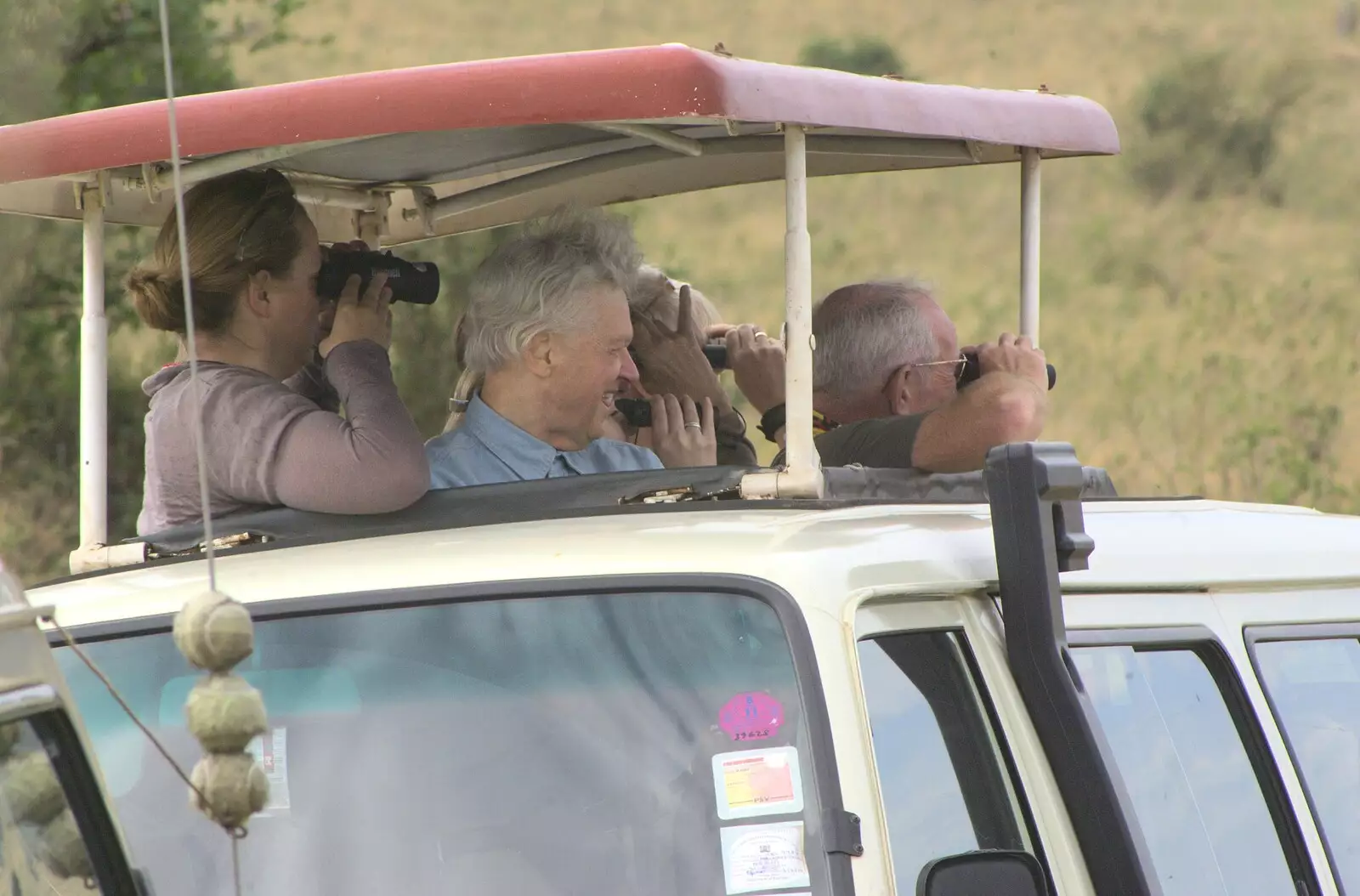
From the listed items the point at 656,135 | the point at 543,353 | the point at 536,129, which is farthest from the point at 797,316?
the point at 536,129

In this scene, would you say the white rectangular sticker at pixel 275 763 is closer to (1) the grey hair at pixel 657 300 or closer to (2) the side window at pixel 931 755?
(2) the side window at pixel 931 755

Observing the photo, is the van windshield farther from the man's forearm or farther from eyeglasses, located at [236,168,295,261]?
the man's forearm

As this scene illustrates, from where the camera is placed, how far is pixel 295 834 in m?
2.64

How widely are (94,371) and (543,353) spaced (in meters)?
0.90

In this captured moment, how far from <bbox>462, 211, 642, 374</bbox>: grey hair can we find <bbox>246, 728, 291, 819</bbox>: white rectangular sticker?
147cm

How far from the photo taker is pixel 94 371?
12.7 feet

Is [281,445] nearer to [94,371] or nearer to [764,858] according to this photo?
[94,371]

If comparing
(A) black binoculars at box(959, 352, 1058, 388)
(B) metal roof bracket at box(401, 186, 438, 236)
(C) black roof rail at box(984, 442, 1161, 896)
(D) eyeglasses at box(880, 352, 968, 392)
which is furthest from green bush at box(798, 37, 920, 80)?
(C) black roof rail at box(984, 442, 1161, 896)

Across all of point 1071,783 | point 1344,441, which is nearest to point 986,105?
point 1071,783

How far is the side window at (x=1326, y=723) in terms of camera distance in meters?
3.37

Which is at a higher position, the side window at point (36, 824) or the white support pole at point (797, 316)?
the white support pole at point (797, 316)

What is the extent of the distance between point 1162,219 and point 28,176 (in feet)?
108

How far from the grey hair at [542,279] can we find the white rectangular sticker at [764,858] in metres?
1.78

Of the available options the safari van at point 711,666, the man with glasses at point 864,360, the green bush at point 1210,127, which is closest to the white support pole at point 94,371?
the safari van at point 711,666
